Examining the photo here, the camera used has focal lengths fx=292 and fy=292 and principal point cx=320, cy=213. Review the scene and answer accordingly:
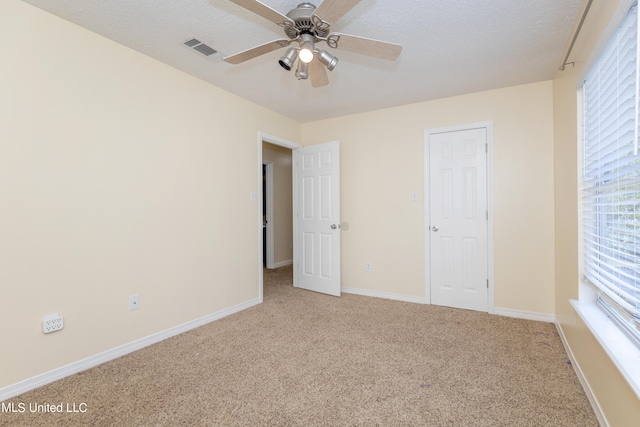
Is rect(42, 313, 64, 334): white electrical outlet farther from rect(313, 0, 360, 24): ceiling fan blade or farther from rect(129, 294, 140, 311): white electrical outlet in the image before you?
rect(313, 0, 360, 24): ceiling fan blade

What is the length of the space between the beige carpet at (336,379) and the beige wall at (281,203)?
9.84 feet

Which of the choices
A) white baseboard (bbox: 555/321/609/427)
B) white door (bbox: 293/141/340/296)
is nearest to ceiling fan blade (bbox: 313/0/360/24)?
white door (bbox: 293/141/340/296)

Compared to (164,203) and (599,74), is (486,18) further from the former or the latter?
(164,203)

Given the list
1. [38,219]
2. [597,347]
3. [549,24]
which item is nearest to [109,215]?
[38,219]

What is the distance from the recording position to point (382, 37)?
86.0 inches

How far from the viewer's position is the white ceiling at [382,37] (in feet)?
6.14

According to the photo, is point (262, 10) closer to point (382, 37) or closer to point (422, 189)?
point (382, 37)

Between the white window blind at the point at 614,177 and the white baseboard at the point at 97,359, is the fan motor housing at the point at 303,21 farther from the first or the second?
the white baseboard at the point at 97,359

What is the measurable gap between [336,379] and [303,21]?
7.38 feet

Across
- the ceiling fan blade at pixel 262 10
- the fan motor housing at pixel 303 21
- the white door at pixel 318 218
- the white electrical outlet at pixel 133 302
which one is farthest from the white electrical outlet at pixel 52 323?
the white door at pixel 318 218

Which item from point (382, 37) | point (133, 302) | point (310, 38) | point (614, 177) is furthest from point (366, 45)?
point (133, 302)

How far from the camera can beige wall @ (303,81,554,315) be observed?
9.82ft

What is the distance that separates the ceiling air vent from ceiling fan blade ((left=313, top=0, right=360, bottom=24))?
3.86 ft

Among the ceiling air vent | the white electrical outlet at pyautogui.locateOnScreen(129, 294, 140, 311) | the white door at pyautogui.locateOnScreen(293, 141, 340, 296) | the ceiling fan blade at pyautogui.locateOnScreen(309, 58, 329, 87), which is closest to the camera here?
the ceiling fan blade at pyautogui.locateOnScreen(309, 58, 329, 87)
